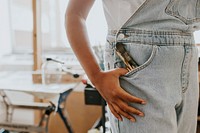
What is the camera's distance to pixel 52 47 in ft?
8.32

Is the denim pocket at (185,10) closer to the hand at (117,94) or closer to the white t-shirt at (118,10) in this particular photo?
the white t-shirt at (118,10)

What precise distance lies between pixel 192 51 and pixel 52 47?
2.06 meters

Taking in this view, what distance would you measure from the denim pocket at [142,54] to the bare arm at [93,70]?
0.12 ft

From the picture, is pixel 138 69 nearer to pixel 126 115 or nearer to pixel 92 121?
A: pixel 126 115

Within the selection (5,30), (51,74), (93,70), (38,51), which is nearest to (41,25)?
(38,51)

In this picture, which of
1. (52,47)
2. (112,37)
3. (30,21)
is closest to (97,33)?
(52,47)

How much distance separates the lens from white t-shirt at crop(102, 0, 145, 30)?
22.9 inches

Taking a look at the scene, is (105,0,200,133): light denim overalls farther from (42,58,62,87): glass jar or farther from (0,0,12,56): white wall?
(0,0,12,56): white wall

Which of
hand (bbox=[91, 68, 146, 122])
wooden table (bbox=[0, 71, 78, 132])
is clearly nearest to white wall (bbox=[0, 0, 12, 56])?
wooden table (bbox=[0, 71, 78, 132])

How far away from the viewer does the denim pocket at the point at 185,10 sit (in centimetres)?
58

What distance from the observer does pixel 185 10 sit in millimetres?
595

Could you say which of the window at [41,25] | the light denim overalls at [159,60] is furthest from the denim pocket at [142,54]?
the window at [41,25]

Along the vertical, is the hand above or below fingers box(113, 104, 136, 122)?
above

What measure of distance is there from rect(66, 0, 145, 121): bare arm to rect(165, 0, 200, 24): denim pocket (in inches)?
6.8
